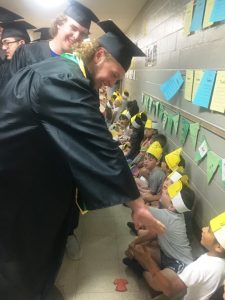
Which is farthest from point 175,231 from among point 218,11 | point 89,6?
point 89,6

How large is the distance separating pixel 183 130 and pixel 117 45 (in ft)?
3.59

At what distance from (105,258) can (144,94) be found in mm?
2524

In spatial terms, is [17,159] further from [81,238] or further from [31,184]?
[81,238]

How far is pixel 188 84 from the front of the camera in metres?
2.05

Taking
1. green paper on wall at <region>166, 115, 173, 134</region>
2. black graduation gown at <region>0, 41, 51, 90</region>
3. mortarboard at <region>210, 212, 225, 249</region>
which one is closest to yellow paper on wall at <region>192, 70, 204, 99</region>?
green paper on wall at <region>166, 115, 173, 134</region>

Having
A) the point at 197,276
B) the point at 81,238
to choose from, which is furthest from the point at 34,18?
the point at 197,276

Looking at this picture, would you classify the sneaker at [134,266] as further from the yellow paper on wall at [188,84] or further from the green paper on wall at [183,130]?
the yellow paper on wall at [188,84]

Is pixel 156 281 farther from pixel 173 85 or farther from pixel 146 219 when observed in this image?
pixel 173 85

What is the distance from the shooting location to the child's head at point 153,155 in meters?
2.73

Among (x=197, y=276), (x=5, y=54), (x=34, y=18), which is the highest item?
(x=34, y=18)

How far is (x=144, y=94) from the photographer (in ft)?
13.2

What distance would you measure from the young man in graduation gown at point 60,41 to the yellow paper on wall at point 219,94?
4.04ft

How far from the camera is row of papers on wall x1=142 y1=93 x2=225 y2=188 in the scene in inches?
65.2

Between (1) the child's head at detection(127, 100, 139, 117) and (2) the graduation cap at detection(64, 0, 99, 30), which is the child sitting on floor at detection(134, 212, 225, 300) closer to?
(2) the graduation cap at detection(64, 0, 99, 30)
